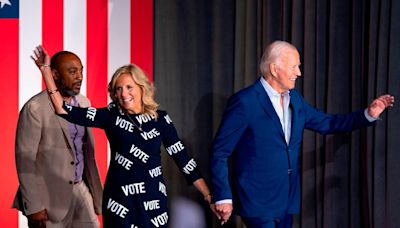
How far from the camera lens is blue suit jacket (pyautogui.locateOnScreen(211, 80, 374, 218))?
2.98m

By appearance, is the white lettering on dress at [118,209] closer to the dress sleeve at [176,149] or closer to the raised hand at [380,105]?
the dress sleeve at [176,149]

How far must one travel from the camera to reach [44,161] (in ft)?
11.2

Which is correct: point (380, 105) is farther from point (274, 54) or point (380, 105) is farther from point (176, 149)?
point (176, 149)

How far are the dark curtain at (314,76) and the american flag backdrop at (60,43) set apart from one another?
0.58 ft

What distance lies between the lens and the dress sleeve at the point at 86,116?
9.80 ft

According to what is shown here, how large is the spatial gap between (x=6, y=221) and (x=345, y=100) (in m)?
2.24

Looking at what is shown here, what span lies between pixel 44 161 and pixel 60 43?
1145 millimetres

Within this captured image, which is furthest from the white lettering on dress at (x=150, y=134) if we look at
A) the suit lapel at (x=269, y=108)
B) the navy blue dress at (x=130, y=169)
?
the suit lapel at (x=269, y=108)

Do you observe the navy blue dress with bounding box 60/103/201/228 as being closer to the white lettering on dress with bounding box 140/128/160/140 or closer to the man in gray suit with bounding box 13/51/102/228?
the white lettering on dress with bounding box 140/128/160/140

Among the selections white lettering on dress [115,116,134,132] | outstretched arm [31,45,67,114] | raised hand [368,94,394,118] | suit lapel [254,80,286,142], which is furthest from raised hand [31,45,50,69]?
raised hand [368,94,394,118]

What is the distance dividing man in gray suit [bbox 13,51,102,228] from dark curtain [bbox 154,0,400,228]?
907 mm

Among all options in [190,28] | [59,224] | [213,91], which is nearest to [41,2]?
[190,28]

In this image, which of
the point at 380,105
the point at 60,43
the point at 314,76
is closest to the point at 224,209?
the point at 380,105

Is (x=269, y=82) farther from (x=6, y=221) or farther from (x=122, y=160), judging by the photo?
(x=6, y=221)
